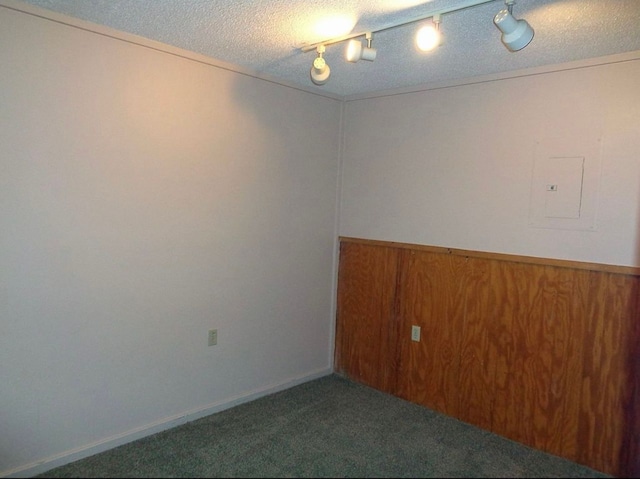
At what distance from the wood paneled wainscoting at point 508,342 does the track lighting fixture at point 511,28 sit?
1.25 meters

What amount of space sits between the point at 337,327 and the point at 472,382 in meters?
1.12

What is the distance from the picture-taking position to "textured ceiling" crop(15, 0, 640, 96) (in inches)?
74.8

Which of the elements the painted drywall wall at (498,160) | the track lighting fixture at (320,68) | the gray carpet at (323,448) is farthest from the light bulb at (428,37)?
the gray carpet at (323,448)

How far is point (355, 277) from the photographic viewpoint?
138 inches

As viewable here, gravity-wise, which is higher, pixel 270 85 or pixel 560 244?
pixel 270 85

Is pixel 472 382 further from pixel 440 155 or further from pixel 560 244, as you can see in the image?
pixel 440 155

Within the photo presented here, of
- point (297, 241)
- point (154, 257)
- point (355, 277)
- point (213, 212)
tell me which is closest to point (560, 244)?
point (355, 277)

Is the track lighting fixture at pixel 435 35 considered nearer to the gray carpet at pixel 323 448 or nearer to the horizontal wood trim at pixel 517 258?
the horizontal wood trim at pixel 517 258

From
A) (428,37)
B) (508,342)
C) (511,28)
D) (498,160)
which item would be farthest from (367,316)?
(511,28)

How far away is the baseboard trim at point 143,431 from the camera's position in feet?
7.13

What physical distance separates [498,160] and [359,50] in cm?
114

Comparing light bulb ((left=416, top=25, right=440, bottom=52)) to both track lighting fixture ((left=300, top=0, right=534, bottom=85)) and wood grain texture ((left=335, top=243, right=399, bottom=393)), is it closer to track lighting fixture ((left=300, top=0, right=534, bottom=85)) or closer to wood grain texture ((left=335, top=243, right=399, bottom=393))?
track lighting fixture ((left=300, top=0, right=534, bottom=85))

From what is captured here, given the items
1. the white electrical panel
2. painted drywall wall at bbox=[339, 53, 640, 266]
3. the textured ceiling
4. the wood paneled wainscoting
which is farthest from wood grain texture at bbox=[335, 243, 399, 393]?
the textured ceiling

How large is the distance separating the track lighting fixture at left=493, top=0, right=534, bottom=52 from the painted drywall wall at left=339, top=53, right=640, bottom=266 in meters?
0.83
